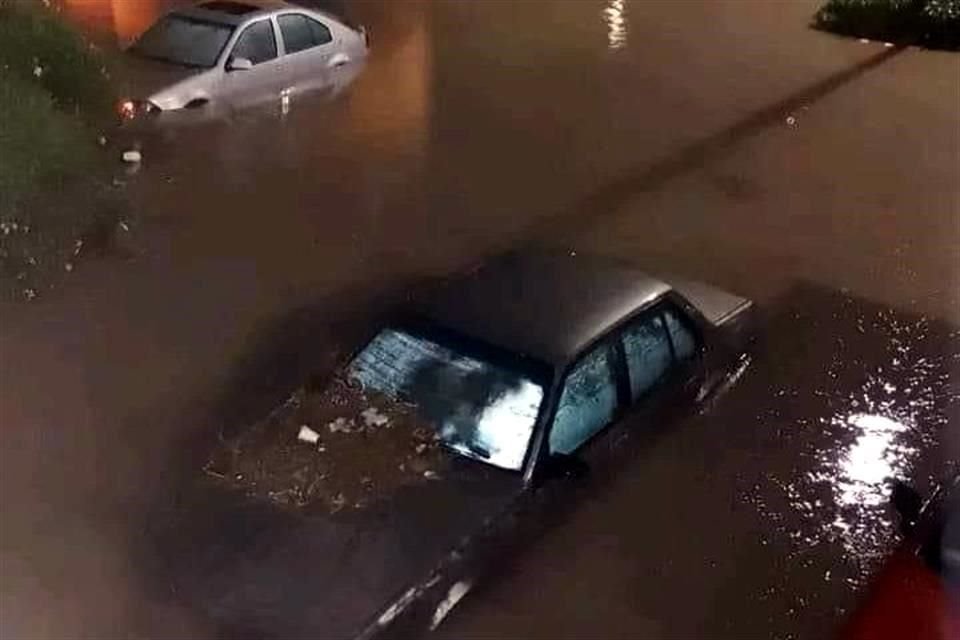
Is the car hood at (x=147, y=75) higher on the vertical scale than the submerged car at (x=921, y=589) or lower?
lower

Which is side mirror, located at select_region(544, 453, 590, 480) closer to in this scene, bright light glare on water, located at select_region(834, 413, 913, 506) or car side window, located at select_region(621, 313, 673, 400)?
car side window, located at select_region(621, 313, 673, 400)

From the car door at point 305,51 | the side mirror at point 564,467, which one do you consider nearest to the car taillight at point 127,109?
the car door at point 305,51

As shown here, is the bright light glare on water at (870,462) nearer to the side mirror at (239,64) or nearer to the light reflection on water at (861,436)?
the light reflection on water at (861,436)

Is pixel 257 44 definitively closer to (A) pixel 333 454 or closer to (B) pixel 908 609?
(A) pixel 333 454

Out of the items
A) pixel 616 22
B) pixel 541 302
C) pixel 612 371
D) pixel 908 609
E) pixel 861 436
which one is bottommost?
pixel 616 22

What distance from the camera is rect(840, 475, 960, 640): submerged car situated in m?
5.06

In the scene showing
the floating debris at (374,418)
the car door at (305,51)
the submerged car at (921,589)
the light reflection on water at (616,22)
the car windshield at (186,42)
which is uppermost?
the submerged car at (921,589)

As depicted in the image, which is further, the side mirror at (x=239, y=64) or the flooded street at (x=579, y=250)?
the side mirror at (x=239, y=64)

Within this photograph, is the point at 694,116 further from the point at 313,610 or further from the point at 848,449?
the point at 313,610

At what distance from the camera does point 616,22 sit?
687 inches

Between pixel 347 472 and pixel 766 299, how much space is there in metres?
4.72

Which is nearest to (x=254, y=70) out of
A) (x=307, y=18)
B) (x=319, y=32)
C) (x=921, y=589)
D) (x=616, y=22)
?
(x=307, y=18)

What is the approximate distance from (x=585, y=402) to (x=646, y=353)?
23.4 inches

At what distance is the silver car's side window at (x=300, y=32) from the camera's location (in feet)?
45.8
